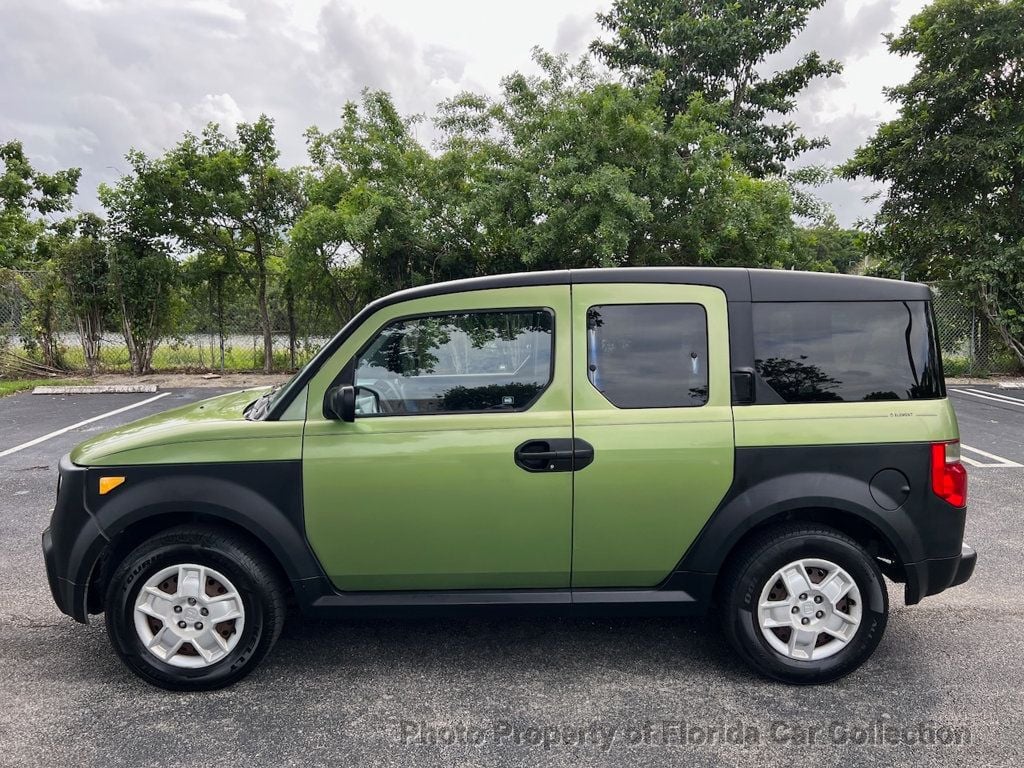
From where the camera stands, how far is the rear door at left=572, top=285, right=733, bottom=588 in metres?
2.75

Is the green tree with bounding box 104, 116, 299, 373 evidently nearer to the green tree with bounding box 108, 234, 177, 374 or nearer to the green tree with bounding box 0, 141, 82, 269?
the green tree with bounding box 108, 234, 177, 374

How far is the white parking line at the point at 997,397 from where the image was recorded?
10664 mm

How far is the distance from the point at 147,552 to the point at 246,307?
41.3ft

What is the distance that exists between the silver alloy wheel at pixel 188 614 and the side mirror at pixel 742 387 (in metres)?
2.32

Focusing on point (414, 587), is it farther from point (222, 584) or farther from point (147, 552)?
point (147, 552)

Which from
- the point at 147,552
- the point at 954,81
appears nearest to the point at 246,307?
the point at 147,552

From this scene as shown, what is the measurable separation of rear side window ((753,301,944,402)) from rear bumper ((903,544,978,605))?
0.73 m

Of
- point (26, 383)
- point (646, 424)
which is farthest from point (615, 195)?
point (26, 383)

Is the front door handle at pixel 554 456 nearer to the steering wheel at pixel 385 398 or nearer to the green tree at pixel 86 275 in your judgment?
the steering wheel at pixel 385 398

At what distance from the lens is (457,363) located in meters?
2.89

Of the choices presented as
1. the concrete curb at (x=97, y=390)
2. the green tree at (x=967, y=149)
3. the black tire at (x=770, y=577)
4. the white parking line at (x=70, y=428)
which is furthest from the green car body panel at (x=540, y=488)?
the green tree at (x=967, y=149)

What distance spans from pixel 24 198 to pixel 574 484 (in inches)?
1113

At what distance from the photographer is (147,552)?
9.02 ft

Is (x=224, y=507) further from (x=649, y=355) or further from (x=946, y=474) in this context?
(x=946, y=474)
